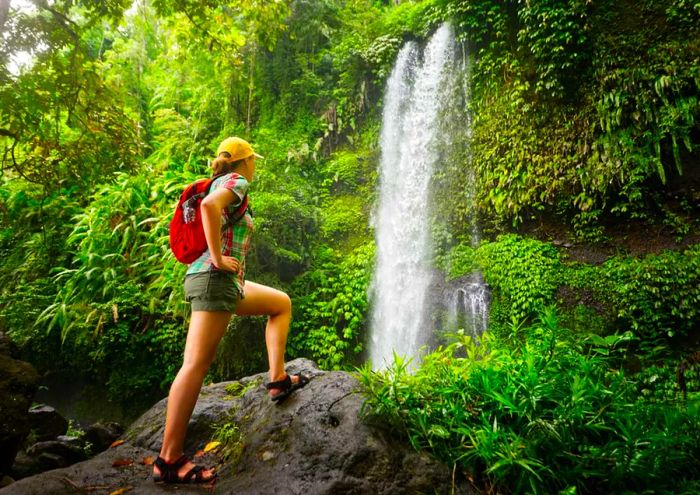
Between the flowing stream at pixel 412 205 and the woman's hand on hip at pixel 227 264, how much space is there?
17.1ft

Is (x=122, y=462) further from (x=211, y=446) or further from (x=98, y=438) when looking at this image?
(x=98, y=438)

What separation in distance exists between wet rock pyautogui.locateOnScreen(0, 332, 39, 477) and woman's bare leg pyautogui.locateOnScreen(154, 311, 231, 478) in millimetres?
1661

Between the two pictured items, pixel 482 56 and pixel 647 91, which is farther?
pixel 482 56

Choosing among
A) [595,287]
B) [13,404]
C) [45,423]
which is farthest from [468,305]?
[45,423]

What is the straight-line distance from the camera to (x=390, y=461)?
2.01 meters

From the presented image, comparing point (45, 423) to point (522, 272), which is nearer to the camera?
point (45, 423)

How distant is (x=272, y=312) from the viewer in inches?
104

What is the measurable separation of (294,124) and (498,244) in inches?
240

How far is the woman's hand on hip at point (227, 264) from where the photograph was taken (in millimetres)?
2197

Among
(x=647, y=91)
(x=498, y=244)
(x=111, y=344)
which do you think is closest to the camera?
(x=647, y=91)

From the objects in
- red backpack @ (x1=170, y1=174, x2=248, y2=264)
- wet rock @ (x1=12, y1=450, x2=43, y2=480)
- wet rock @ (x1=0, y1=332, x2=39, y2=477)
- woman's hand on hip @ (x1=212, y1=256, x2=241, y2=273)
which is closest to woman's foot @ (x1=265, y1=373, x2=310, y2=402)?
woman's hand on hip @ (x1=212, y1=256, x2=241, y2=273)

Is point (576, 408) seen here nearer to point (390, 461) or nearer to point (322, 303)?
point (390, 461)

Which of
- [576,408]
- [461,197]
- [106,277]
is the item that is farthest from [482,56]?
[106,277]

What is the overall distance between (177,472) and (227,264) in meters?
1.22
